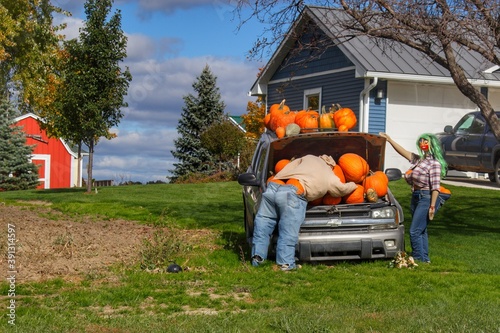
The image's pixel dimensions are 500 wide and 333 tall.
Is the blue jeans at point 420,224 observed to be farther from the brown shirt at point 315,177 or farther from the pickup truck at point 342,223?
the brown shirt at point 315,177

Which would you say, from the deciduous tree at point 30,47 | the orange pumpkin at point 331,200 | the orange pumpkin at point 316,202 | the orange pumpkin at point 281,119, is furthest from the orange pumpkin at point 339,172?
the deciduous tree at point 30,47

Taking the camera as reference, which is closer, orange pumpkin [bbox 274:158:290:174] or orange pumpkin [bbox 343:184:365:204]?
orange pumpkin [bbox 343:184:365:204]

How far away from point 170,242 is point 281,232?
1699 mm

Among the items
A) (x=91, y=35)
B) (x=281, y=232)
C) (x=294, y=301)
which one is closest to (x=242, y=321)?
(x=294, y=301)

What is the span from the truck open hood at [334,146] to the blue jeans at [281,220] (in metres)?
0.87

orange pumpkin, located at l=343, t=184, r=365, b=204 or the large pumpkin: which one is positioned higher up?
the large pumpkin

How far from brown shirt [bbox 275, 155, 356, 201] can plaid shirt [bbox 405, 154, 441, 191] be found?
90 cm

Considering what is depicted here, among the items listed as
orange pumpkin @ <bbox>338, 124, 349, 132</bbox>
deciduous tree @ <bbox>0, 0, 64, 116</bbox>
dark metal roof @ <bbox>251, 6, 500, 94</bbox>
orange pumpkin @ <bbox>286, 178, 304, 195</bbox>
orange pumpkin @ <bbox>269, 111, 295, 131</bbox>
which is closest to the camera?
orange pumpkin @ <bbox>286, 178, 304, 195</bbox>

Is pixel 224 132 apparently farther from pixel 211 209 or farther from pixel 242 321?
pixel 242 321

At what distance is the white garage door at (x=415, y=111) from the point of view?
82.6 ft

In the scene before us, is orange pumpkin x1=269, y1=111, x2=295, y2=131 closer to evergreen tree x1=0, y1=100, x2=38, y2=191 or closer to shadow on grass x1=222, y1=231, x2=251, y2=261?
shadow on grass x1=222, y1=231, x2=251, y2=261

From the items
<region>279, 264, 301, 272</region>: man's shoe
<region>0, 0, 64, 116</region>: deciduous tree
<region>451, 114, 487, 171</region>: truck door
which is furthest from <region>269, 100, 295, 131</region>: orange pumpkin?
<region>0, 0, 64, 116</region>: deciduous tree

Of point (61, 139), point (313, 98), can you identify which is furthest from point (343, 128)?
point (61, 139)

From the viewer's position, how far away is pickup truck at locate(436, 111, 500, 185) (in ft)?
68.2
